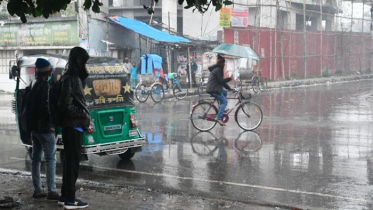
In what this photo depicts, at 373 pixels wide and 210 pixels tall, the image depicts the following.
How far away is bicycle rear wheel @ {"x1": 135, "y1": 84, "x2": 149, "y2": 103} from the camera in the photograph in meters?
21.6

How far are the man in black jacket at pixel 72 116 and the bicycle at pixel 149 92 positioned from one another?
15.6 metres

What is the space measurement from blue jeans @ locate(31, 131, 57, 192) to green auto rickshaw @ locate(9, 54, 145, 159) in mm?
1789

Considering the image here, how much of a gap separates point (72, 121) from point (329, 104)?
15.6m

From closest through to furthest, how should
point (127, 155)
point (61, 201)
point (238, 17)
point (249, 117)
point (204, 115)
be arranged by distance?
point (61, 201) < point (127, 155) < point (249, 117) < point (204, 115) < point (238, 17)

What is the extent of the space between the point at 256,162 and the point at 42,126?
14.0ft

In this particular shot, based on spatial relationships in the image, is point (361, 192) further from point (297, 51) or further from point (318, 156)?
point (297, 51)

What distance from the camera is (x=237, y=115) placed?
517 inches

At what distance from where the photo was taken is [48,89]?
6449 mm

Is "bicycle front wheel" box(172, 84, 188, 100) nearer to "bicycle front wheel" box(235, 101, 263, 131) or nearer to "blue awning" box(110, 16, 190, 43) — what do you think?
"blue awning" box(110, 16, 190, 43)

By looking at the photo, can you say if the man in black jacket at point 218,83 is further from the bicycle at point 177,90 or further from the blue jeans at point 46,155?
the bicycle at point 177,90

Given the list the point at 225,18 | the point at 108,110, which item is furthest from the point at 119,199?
the point at 225,18

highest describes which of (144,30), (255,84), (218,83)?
(144,30)

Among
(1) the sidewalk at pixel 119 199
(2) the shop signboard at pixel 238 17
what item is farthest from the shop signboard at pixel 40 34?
(1) the sidewalk at pixel 119 199

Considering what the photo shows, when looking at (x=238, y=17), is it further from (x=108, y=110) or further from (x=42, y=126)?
(x=42, y=126)
